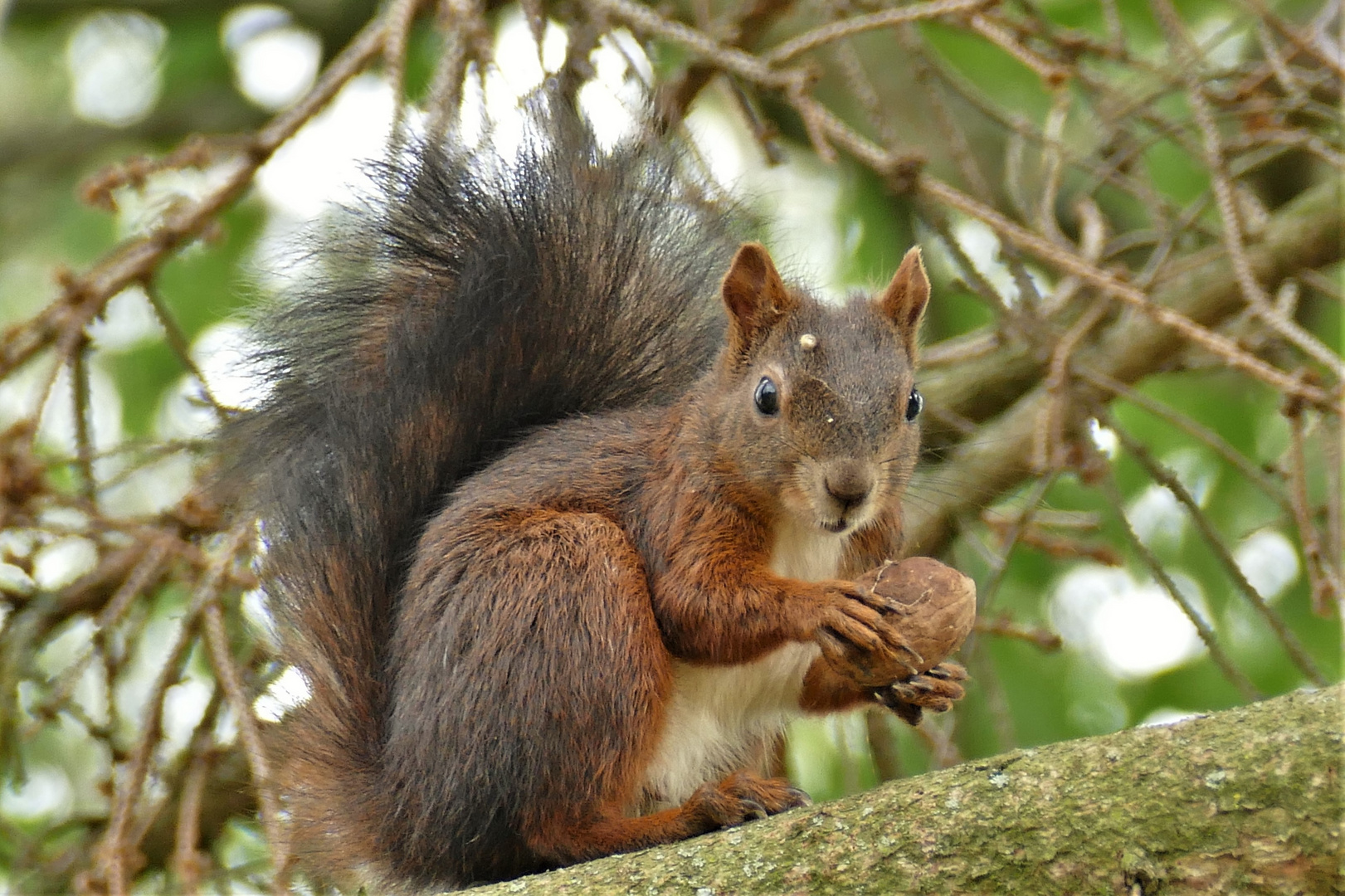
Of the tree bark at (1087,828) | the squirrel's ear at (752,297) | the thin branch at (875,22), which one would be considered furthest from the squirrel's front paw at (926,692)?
the thin branch at (875,22)

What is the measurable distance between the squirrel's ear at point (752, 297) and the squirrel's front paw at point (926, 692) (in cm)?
61

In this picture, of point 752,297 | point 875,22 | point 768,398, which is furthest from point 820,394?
point 875,22

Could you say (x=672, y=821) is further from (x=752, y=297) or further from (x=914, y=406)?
(x=752, y=297)

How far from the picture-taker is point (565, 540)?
75.4 inches

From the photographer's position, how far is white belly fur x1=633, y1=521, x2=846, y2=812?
1974 mm

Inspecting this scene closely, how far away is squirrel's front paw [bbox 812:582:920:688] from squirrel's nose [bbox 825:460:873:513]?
122 millimetres

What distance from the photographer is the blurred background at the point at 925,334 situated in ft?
6.68

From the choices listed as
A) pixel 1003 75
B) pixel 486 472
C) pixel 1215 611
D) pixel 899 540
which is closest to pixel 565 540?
pixel 486 472

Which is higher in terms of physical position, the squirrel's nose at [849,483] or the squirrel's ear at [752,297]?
the squirrel's ear at [752,297]

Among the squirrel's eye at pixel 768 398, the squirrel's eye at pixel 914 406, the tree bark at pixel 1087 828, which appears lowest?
the tree bark at pixel 1087 828

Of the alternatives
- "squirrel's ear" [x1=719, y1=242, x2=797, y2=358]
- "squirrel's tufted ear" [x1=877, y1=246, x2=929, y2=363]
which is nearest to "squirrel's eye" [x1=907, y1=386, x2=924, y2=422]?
"squirrel's tufted ear" [x1=877, y1=246, x2=929, y2=363]

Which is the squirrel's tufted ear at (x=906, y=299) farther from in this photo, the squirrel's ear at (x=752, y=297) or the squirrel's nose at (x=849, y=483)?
the squirrel's nose at (x=849, y=483)

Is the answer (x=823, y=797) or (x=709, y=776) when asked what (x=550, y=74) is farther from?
(x=823, y=797)

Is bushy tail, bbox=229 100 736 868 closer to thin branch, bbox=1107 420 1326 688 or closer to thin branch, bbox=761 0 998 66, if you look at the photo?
thin branch, bbox=761 0 998 66
